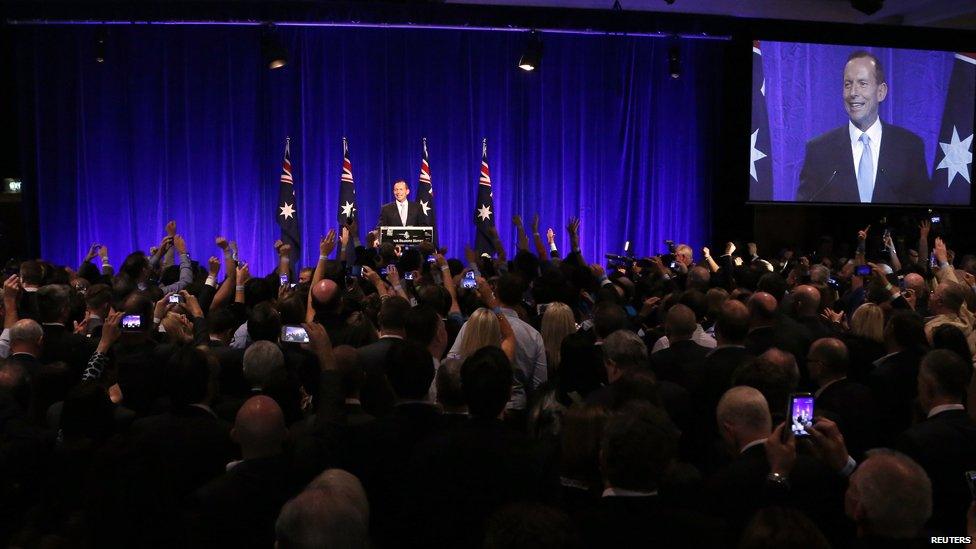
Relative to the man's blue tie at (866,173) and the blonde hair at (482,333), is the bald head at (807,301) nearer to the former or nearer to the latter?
the blonde hair at (482,333)

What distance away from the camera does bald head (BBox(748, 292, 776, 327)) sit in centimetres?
486

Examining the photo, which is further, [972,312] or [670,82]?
[670,82]

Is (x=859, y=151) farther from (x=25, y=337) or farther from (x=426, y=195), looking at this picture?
(x=25, y=337)

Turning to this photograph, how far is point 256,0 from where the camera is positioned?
12695 mm

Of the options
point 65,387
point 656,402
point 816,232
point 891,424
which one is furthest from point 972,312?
point 816,232

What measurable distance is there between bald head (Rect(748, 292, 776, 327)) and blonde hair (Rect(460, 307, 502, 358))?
5.30 feet

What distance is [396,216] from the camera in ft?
41.5

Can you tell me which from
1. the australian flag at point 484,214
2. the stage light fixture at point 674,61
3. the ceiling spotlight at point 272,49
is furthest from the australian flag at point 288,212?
the stage light fixture at point 674,61

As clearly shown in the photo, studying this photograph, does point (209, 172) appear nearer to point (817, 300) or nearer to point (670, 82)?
point (670, 82)

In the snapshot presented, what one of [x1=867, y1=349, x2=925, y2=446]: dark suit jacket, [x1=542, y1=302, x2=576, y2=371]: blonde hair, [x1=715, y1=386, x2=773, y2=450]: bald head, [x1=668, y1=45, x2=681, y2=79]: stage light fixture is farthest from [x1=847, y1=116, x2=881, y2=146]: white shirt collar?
[x1=715, y1=386, x2=773, y2=450]: bald head

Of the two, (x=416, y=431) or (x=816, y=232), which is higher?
(x=816, y=232)

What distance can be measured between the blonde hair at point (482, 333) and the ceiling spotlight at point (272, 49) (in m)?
8.39

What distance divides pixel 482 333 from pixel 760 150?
10.3 meters

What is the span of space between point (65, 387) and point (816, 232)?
14333 mm
